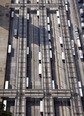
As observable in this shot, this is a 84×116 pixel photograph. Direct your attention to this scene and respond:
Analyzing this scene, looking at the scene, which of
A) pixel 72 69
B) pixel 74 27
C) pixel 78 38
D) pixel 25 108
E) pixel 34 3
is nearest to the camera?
pixel 25 108

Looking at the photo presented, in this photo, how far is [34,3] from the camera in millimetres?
108688

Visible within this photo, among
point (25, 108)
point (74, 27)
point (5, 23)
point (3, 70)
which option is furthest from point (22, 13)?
point (25, 108)

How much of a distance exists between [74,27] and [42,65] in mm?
38204

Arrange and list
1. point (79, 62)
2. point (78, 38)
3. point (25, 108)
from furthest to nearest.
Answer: point (78, 38)
point (79, 62)
point (25, 108)

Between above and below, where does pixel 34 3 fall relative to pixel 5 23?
above

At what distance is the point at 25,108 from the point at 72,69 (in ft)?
108

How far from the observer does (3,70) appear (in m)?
82.0

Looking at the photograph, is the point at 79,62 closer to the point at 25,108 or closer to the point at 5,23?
the point at 25,108

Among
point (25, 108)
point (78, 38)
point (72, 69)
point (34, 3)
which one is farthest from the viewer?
point (34, 3)

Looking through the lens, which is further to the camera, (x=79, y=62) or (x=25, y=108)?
(x=79, y=62)

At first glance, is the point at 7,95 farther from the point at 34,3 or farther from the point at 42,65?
the point at 34,3

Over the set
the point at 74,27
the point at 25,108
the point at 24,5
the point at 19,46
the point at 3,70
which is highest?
the point at 24,5

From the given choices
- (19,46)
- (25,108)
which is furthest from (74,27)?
(25,108)

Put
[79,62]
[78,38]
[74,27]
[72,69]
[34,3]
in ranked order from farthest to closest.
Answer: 1. [34,3]
2. [74,27]
3. [78,38]
4. [79,62]
5. [72,69]
